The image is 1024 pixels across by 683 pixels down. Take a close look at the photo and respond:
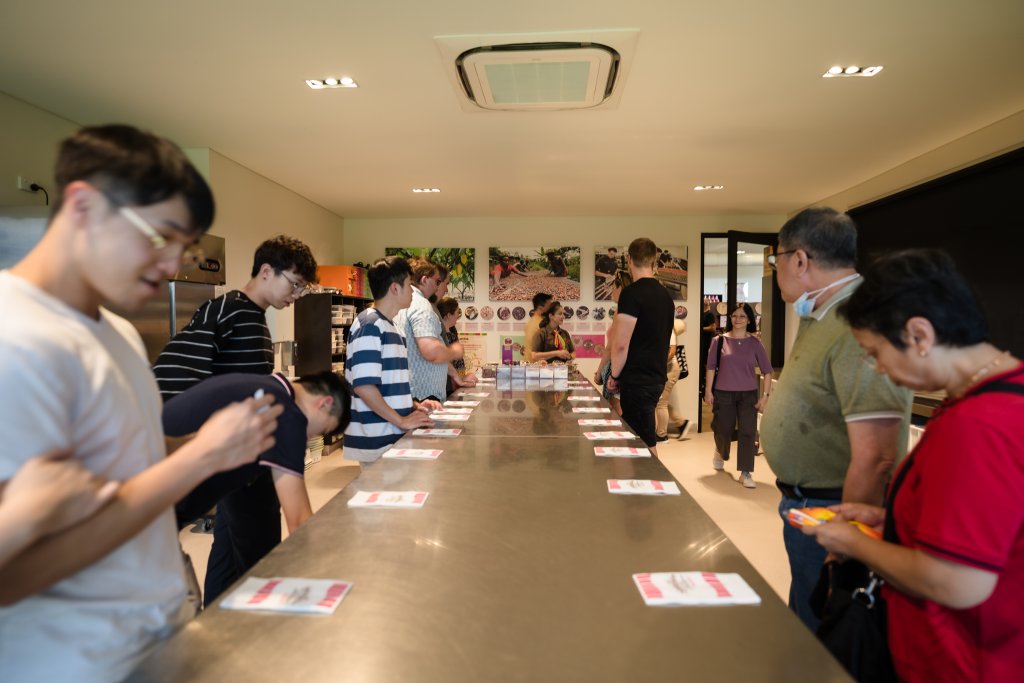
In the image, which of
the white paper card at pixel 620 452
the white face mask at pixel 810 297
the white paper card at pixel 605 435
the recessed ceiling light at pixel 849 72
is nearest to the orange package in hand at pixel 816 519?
the white face mask at pixel 810 297

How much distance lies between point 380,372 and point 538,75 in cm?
185

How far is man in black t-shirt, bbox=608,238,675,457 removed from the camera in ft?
12.0

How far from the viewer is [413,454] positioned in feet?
7.24

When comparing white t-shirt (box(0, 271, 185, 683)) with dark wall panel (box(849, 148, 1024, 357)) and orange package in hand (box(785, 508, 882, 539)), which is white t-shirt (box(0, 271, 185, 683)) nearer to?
orange package in hand (box(785, 508, 882, 539))

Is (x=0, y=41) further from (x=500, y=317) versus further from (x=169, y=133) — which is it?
(x=500, y=317)

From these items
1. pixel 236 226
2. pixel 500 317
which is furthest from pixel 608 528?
pixel 500 317

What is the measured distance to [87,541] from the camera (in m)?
0.80

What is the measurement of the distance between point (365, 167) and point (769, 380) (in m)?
4.10

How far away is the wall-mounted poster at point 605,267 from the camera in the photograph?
7.74m

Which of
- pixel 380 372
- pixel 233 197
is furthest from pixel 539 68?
pixel 233 197

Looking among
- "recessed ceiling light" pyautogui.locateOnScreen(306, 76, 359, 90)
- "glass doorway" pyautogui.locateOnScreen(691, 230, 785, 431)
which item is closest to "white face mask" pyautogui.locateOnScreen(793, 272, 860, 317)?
"recessed ceiling light" pyautogui.locateOnScreen(306, 76, 359, 90)

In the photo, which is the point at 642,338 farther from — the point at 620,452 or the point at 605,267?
the point at 605,267

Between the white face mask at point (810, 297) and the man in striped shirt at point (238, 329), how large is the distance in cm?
191

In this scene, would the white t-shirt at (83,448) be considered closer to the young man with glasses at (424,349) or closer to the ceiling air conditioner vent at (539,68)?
the young man with glasses at (424,349)
